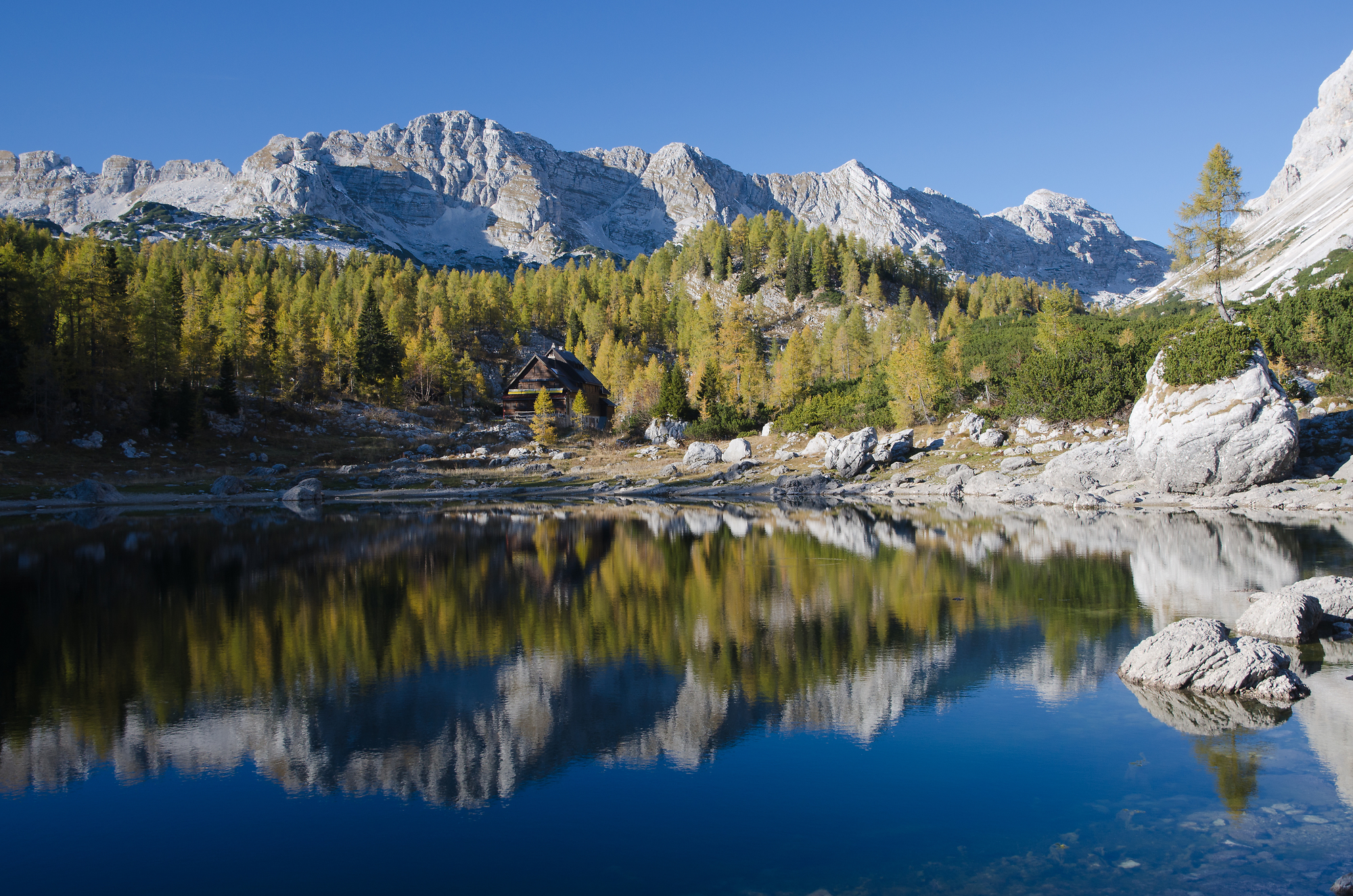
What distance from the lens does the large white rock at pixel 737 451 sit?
7762 cm

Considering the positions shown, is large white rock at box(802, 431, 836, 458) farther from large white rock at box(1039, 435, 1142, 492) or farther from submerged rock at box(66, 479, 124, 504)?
submerged rock at box(66, 479, 124, 504)

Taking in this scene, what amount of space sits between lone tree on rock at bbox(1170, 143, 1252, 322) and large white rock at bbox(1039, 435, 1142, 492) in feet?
39.4

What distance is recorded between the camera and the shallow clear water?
26.6 feet

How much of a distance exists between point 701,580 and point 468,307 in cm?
11666

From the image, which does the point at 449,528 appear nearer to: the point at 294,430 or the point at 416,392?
the point at 294,430

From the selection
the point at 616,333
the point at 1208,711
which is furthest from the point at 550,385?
the point at 1208,711

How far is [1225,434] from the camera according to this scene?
43.1 meters

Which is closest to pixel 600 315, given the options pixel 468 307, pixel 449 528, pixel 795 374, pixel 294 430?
pixel 468 307

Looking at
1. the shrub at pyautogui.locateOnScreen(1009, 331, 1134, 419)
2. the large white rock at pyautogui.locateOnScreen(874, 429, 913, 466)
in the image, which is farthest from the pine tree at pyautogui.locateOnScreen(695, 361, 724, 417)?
the shrub at pyautogui.locateOnScreen(1009, 331, 1134, 419)

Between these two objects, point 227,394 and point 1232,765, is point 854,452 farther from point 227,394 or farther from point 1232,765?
point 227,394

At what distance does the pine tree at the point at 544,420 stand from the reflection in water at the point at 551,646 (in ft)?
177

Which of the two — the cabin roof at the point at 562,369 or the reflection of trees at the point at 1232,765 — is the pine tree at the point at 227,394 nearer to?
the cabin roof at the point at 562,369

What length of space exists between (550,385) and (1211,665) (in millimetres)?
96254

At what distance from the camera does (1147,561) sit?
25.9m
